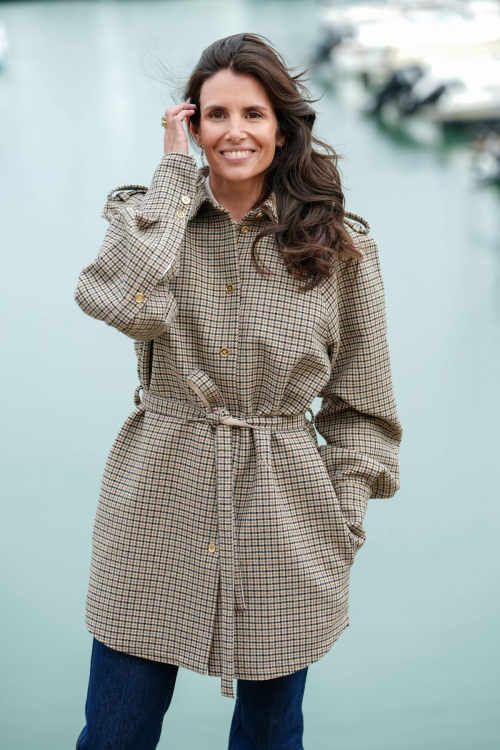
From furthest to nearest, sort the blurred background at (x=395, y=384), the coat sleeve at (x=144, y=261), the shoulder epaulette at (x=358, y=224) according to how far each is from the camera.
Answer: the blurred background at (x=395, y=384) → the shoulder epaulette at (x=358, y=224) → the coat sleeve at (x=144, y=261)

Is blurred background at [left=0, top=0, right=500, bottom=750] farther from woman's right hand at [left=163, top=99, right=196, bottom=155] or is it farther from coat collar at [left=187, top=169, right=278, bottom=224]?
coat collar at [left=187, top=169, right=278, bottom=224]

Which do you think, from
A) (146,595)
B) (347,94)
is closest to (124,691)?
(146,595)

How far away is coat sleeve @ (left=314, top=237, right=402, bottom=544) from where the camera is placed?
1869mm

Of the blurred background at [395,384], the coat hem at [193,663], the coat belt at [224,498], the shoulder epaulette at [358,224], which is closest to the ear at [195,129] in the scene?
the blurred background at [395,384]

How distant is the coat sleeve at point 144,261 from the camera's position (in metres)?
1.67

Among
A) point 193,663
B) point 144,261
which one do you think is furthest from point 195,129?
point 193,663

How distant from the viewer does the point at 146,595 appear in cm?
183

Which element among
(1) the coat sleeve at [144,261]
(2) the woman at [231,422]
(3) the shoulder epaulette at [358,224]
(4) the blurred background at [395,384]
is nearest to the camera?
(1) the coat sleeve at [144,261]

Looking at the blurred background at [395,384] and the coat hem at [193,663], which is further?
the blurred background at [395,384]

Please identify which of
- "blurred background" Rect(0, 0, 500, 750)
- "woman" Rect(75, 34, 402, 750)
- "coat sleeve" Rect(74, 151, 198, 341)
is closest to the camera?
"coat sleeve" Rect(74, 151, 198, 341)

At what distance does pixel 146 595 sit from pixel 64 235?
437 cm

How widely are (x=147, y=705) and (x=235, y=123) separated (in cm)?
103

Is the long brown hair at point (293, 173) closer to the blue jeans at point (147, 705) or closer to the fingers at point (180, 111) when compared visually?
the fingers at point (180, 111)

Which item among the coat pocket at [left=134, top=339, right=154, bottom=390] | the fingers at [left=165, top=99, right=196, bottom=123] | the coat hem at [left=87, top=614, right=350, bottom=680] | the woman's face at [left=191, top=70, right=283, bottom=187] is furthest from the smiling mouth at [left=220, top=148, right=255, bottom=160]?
the coat hem at [left=87, top=614, right=350, bottom=680]
